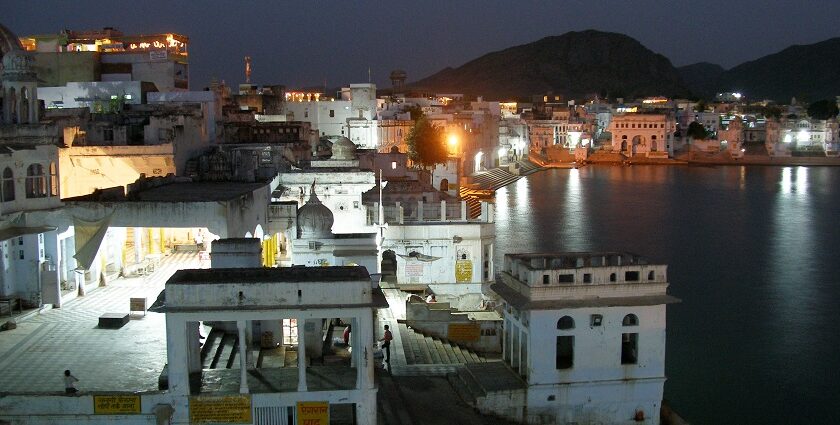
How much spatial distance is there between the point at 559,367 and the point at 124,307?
670 cm

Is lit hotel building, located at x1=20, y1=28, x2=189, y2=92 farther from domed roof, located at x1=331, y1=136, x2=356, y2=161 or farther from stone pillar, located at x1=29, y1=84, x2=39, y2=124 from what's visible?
stone pillar, located at x1=29, y1=84, x2=39, y2=124

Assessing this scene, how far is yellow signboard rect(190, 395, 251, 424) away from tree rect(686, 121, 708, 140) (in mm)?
80697

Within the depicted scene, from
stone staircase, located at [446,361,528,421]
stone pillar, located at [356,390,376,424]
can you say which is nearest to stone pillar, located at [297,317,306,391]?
stone pillar, located at [356,390,376,424]

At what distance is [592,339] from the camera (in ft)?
39.2

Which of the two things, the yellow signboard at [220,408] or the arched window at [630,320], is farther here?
the arched window at [630,320]

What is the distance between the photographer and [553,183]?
194ft

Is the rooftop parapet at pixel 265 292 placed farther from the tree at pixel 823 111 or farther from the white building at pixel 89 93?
the tree at pixel 823 111

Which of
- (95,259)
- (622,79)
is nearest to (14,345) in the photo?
(95,259)

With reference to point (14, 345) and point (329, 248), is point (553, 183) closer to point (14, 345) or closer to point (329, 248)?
point (329, 248)

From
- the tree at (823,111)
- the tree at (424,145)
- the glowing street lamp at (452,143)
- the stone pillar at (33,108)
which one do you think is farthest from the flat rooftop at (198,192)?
the tree at (823,111)

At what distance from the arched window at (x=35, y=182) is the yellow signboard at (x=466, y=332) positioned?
7.16 meters

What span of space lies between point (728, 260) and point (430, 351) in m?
20.9

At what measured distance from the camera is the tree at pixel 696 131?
275ft

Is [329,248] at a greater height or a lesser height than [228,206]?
lesser
